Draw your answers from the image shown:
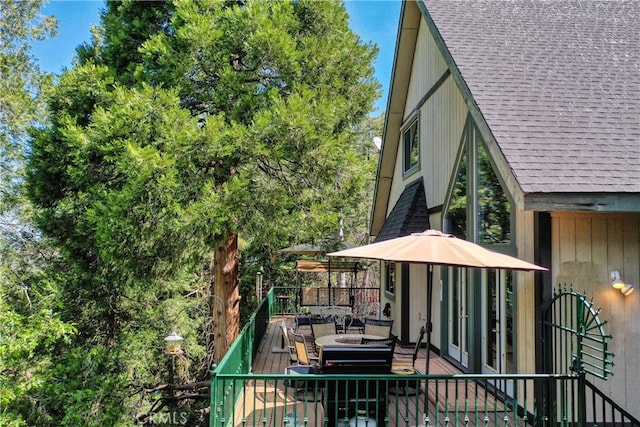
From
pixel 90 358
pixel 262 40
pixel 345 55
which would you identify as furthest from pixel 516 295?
pixel 90 358

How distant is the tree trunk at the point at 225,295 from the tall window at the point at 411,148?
4.98m

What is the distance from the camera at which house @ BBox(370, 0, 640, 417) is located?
5270 millimetres

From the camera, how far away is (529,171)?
5125 mm

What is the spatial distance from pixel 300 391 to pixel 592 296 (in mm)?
4004

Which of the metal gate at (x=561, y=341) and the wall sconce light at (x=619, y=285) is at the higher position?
the wall sconce light at (x=619, y=285)

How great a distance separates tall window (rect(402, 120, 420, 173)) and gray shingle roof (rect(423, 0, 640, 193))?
3.11 metres

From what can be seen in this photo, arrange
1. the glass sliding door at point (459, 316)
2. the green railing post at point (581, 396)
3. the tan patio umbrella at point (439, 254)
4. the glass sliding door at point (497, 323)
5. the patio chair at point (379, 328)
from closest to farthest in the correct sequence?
1. the tan patio umbrella at point (439, 254)
2. the green railing post at point (581, 396)
3. the glass sliding door at point (497, 323)
4. the glass sliding door at point (459, 316)
5. the patio chair at point (379, 328)

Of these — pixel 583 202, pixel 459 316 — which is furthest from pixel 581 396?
pixel 459 316

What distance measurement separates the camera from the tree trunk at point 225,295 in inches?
484

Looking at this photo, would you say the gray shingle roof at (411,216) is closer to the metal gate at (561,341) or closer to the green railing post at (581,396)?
the metal gate at (561,341)

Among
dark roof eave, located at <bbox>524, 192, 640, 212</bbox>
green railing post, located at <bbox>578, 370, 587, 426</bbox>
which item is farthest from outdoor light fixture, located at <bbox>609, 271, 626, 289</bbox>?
green railing post, located at <bbox>578, 370, 587, 426</bbox>

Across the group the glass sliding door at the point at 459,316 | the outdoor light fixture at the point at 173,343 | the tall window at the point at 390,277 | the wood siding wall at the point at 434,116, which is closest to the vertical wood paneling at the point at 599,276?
the glass sliding door at the point at 459,316

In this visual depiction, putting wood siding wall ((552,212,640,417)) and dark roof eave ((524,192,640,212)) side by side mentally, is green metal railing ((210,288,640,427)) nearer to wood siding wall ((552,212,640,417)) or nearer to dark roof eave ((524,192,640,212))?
wood siding wall ((552,212,640,417))

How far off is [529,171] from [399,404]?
3.50m
